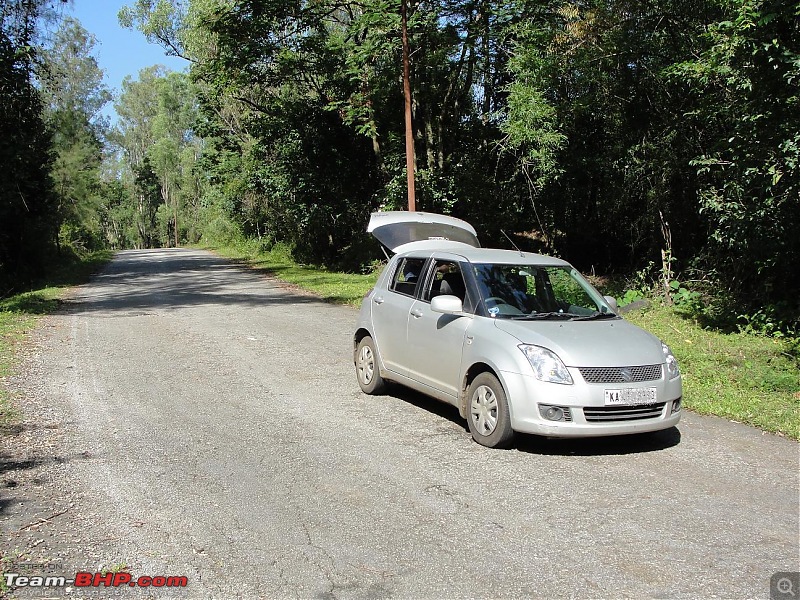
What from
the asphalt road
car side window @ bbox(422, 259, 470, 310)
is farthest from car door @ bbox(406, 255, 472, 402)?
the asphalt road

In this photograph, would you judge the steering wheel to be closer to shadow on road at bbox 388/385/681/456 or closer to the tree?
shadow on road at bbox 388/385/681/456

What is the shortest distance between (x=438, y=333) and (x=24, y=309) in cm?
1211

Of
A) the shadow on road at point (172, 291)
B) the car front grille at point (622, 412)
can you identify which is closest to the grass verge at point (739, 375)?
the car front grille at point (622, 412)

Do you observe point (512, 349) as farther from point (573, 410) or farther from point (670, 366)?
point (670, 366)

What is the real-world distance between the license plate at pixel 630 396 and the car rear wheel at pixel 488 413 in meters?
0.85

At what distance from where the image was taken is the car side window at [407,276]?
7914 mm

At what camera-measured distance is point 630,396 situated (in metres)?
6.00

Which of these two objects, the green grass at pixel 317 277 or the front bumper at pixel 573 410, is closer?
the front bumper at pixel 573 410

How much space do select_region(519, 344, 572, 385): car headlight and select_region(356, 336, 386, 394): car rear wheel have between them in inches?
97.9

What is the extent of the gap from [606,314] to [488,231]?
679 inches

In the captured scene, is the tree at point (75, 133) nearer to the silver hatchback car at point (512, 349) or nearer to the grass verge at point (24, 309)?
the grass verge at point (24, 309)

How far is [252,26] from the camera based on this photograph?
73.5 ft

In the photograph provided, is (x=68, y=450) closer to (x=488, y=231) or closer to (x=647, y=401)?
(x=647, y=401)

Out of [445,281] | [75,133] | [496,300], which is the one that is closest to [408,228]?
[445,281]
